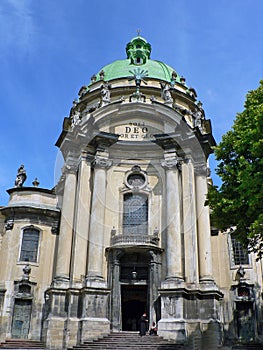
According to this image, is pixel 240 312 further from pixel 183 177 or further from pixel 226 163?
pixel 226 163

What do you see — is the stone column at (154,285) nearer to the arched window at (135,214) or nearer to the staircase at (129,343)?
the staircase at (129,343)

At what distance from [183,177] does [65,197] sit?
26.4 feet

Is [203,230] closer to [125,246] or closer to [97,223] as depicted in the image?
[125,246]

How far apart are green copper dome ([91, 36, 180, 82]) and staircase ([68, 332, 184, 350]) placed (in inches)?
820

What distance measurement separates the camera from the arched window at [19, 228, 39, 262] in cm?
2541

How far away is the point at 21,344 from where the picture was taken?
22.6m

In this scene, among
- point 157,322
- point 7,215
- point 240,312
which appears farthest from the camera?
point 7,215

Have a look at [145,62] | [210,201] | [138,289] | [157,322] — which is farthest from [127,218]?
[145,62]

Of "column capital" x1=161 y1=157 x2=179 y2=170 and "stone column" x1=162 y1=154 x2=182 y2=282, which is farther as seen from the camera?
"column capital" x1=161 y1=157 x2=179 y2=170

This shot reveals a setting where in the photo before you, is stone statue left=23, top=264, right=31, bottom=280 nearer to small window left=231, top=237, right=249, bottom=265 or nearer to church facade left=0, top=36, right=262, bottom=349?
church facade left=0, top=36, right=262, bottom=349

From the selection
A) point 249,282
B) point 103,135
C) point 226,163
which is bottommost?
point 249,282

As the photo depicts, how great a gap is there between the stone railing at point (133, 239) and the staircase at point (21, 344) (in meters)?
7.24

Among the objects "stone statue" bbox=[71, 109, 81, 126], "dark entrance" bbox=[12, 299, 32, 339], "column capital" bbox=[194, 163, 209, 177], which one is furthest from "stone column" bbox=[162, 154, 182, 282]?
"dark entrance" bbox=[12, 299, 32, 339]

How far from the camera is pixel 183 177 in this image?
2664 centimetres
